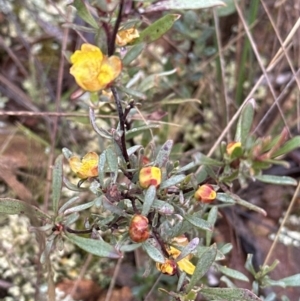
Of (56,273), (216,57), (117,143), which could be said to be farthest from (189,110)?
(117,143)

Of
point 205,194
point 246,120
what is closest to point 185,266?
point 205,194

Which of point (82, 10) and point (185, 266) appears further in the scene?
point (185, 266)

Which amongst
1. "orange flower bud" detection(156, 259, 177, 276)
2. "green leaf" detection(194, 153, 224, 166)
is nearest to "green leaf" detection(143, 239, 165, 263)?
"orange flower bud" detection(156, 259, 177, 276)

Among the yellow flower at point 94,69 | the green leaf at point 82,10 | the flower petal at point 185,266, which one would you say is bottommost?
the flower petal at point 185,266

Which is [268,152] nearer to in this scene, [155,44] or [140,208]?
[140,208]

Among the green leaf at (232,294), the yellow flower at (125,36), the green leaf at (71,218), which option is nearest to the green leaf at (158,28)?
the yellow flower at (125,36)

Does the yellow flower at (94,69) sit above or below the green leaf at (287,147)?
above

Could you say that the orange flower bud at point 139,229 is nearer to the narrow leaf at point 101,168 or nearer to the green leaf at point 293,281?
the narrow leaf at point 101,168

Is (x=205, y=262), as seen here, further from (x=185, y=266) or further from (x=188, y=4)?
(x=188, y=4)
